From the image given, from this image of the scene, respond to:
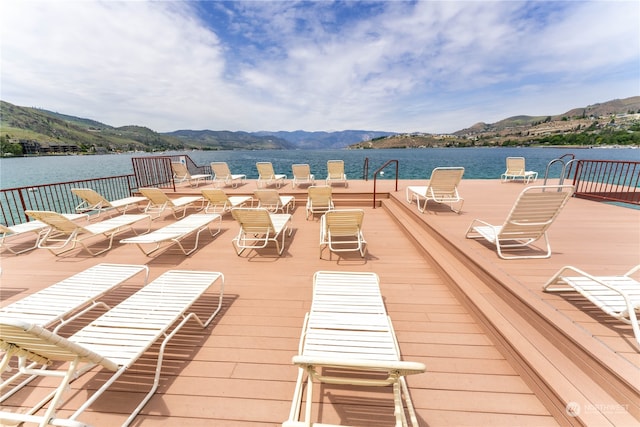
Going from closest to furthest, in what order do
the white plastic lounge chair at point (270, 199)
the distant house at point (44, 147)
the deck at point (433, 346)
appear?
the deck at point (433, 346), the white plastic lounge chair at point (270, 199), the distant house at point (44, 147)

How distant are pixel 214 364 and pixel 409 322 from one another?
6.36 ft

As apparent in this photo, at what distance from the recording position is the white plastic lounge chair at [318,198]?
6102 mm

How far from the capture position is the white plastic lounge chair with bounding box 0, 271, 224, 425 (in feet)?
4.72

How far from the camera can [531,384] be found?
181 cm

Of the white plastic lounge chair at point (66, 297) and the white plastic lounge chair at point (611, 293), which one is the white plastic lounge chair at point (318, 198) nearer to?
the white plastic lounge chair at point (66, 297)

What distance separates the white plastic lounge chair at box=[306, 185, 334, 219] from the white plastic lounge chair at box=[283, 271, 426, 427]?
358 centimetres

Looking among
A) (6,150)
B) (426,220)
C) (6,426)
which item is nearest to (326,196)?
(426,220)

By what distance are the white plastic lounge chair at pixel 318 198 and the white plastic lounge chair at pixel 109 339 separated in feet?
11.7

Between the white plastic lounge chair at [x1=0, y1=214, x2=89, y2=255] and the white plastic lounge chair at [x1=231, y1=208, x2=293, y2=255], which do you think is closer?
the white plastic lounge chair at [x1=231, y1=208, x2=293, y2=255]

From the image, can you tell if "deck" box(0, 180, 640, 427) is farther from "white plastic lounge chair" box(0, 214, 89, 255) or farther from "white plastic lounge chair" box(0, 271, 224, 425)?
"white plastic lounge chair" box(0, 214, 89, 255)

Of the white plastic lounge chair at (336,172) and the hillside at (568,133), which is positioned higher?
the hillside at (568,133)

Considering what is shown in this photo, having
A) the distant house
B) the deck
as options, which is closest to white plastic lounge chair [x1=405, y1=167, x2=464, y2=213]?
the deck

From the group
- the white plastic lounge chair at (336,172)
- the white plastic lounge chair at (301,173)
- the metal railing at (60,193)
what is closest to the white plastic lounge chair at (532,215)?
the white plastic lounge chair at (336,172)

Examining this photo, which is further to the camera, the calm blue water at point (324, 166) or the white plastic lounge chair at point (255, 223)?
the calm blue water at point (324, 166)
